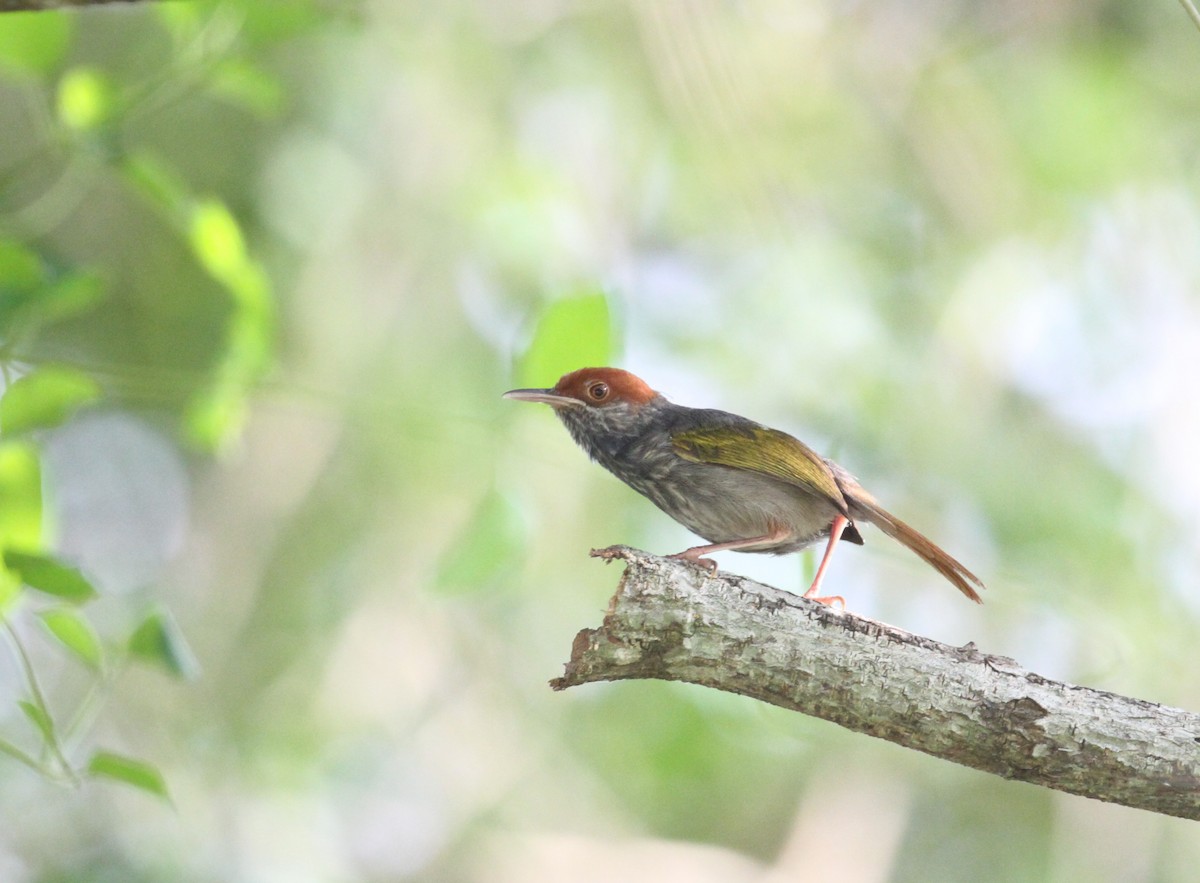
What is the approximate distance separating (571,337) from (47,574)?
144cm

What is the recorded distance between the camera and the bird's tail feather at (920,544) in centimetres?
377

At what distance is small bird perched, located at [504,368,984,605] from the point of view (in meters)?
3.95

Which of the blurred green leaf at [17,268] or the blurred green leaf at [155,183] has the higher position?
the blurred green leaf at [155,183]

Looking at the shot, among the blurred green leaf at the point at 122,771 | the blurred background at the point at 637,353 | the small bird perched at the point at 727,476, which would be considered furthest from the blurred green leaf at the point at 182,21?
the blurred background at the point at 637,353

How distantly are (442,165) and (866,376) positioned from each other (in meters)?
3.04

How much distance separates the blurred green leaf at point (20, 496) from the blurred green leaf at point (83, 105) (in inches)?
31.8

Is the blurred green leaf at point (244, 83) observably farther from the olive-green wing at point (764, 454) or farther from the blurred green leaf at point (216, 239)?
the olive-green wing at point (764, 454)

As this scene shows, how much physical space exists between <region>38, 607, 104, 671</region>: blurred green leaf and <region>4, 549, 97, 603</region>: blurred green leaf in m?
0.17

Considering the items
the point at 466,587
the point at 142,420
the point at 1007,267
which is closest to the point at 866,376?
the point at 1007,267

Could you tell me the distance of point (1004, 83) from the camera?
908 centimetres

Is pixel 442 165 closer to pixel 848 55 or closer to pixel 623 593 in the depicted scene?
pixel 848 55

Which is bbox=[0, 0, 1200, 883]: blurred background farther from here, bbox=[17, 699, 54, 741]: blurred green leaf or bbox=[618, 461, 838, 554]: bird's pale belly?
bbox=[17, 699, 54, 741]: blurred green leaf

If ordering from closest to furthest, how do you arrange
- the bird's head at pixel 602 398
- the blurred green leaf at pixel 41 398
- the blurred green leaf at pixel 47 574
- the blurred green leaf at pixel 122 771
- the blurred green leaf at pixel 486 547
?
the blurred green leaf at pixel 47 574, the blurred green leaf at pixel 122 771, the blurred green leaf at pixel 41 398, the blurred green leaf at pixel 486 547, the bird's head at pixel 602 398

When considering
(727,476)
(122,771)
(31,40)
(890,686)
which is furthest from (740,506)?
(31,40)
